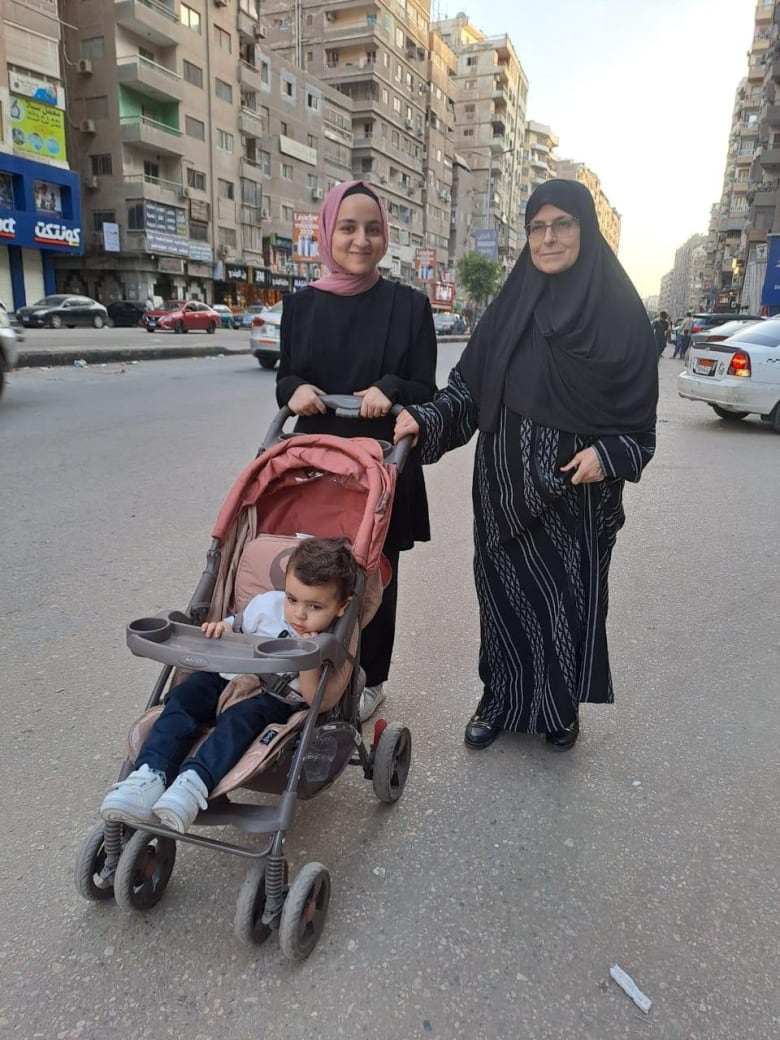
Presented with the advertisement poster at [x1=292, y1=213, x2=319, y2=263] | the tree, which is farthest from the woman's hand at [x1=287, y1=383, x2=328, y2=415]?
the tree

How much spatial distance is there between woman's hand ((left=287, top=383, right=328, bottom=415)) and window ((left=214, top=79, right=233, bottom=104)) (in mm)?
48605

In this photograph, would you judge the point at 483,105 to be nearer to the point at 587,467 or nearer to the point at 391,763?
the point at 587,467

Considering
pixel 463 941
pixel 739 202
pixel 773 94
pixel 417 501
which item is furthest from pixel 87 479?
pixel 739 202

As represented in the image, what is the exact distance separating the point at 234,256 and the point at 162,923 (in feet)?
157

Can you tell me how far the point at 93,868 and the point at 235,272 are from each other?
155 feet

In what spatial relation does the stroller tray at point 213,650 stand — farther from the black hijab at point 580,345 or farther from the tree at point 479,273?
the tree at point 479,273

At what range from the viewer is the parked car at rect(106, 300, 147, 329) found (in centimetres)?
3503

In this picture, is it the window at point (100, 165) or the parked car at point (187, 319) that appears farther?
the window at point (100, 165)

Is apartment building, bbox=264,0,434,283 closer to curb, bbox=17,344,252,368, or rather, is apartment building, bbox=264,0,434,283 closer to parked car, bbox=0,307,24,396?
curb, bbox=17,344,252,368

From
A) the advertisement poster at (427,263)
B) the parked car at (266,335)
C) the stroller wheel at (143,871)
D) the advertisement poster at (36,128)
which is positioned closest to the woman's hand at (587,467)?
the stroller wheel at (143,871)

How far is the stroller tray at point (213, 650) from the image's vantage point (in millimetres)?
1595

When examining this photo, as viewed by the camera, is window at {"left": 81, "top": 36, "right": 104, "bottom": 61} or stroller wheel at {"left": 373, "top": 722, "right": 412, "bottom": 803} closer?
stroller wheel at {"left": 373, "top": 722, "right": 412, "bottom": 803}

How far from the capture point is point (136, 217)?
126ft

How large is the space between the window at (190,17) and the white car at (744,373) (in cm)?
4218
